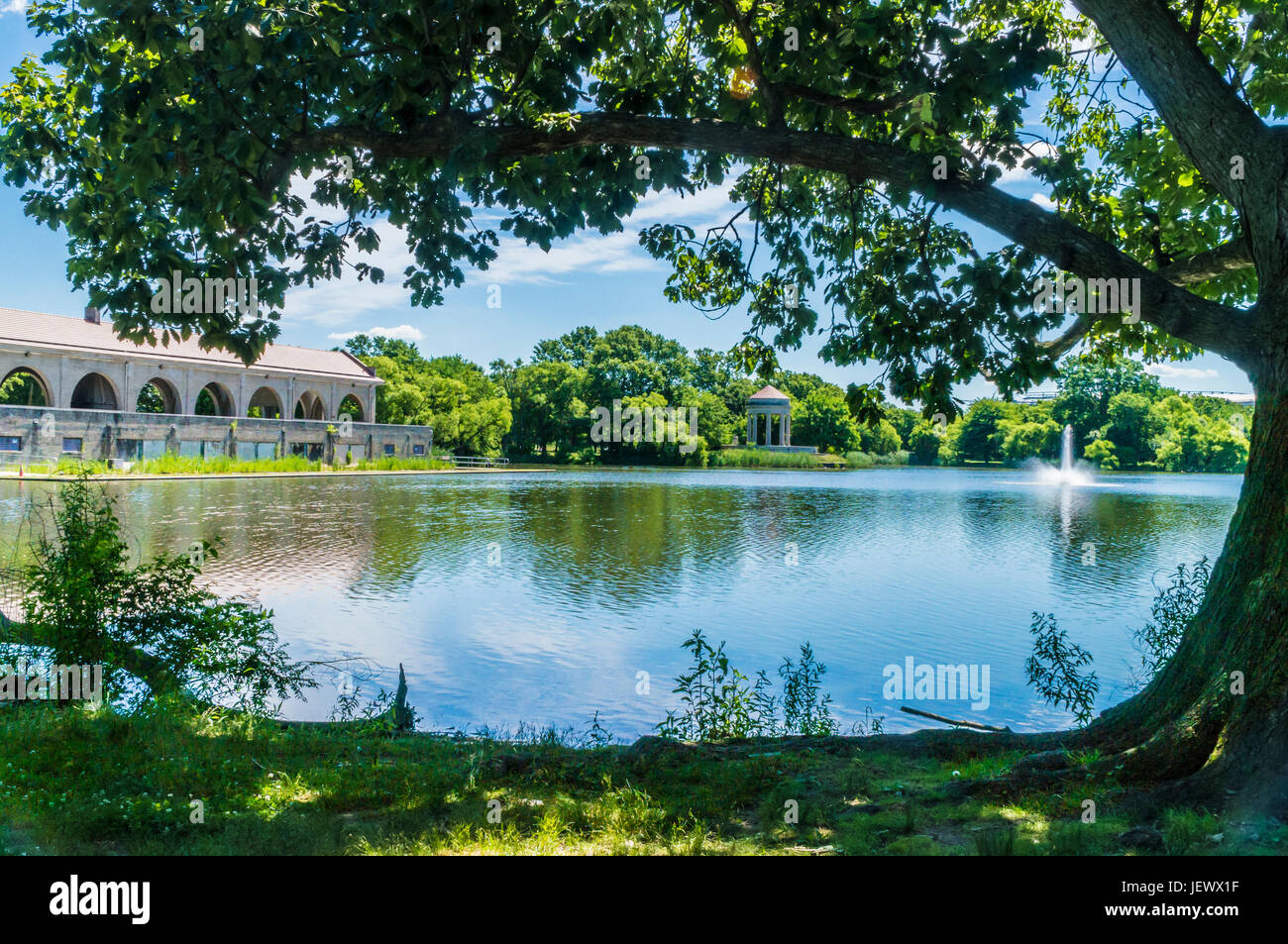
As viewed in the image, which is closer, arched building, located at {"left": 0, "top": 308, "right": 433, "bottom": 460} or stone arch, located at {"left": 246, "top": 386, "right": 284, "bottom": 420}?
arched building, located at {"left": 0, "top": 308, "right": 433, "bottom": 460}

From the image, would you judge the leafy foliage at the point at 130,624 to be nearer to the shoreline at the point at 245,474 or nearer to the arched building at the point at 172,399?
the shoreline at the point at 245,474

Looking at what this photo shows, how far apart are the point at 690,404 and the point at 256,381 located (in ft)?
135

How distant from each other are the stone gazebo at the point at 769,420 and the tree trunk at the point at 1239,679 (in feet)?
268

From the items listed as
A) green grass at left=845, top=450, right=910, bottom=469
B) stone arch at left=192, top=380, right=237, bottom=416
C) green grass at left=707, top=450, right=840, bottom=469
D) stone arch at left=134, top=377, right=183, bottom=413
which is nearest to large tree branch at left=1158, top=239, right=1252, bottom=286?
stone arch at left=134, top=377, right=183, bottom=413

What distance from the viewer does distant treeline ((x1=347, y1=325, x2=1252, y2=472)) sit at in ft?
232

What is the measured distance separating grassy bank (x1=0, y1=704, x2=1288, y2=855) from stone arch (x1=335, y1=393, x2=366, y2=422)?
59613mm

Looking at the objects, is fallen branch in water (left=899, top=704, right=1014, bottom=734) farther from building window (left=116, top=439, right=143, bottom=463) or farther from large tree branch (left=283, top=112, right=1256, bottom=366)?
building window (left=116, top=439, right=143, bottom=463)

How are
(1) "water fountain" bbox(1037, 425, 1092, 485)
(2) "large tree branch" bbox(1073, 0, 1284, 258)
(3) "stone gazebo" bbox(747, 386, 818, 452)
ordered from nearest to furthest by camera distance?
1. (2) "large tree branch" bbox(1073, 0, 1284, 258)
2. (1) "water fountain" bbox(1037, 425, 1092, 485)
3. (3) "stone gazebo" bbox(747, 386, 818, 452)

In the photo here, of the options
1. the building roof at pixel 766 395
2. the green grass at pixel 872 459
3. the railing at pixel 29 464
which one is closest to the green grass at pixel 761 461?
the green grass at pixel 872 459

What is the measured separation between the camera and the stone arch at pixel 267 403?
188 ft

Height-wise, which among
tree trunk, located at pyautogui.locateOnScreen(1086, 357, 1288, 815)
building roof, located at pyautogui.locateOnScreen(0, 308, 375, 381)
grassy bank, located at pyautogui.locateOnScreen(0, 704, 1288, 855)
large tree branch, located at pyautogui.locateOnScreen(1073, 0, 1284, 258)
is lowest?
grassy bank, located at pyautogui.locateOnScreen(0, 704, 1288, 855)

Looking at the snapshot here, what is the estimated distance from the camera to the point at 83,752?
4.73 meters

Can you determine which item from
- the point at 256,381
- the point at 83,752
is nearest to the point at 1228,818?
the point at 83,752

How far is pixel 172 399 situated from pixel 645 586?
46853mm
